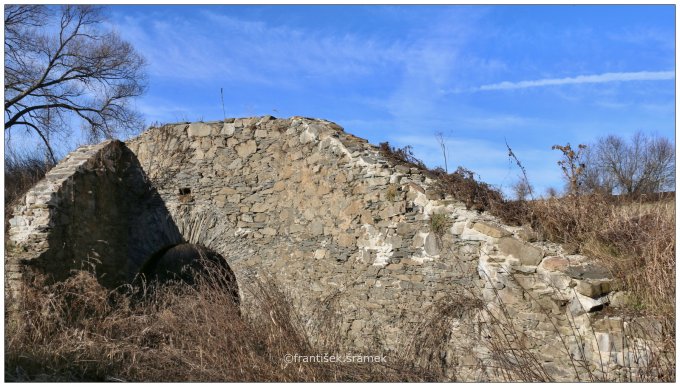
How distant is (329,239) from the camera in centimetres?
735

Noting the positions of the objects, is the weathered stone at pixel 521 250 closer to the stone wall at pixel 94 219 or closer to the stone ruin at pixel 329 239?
the stone ruin at pixel 329 239

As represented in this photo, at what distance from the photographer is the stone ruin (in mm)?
5379

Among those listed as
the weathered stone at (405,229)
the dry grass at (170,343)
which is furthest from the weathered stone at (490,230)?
the dry grass at (170,343)

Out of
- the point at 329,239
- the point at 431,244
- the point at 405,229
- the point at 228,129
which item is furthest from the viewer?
the point at 228,129

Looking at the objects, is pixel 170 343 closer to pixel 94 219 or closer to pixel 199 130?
pixel 94 219

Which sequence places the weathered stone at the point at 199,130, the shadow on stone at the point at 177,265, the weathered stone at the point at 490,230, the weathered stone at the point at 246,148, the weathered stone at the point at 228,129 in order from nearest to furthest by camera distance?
the weathered stone at the point at 490,230 → the weathered stone at the point at 246,148 → the weathered stone at the point at 228,129 → the weathered stone at the point at 199,130 → the shadow on stone at the point at 177,265

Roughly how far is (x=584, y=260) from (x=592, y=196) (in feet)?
4.38

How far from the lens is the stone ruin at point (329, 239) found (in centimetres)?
538

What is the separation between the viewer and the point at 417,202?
21.6 feet

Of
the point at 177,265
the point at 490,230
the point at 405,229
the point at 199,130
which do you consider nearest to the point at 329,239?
the point at 405,229

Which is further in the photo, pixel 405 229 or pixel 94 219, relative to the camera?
pixel 94 219

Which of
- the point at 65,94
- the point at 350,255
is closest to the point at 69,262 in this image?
the point at 350,255

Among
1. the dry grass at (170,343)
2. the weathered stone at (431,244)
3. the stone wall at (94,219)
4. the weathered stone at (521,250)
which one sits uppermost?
the stone wall at (94,219)

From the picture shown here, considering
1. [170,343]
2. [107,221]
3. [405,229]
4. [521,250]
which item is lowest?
[170,343]
